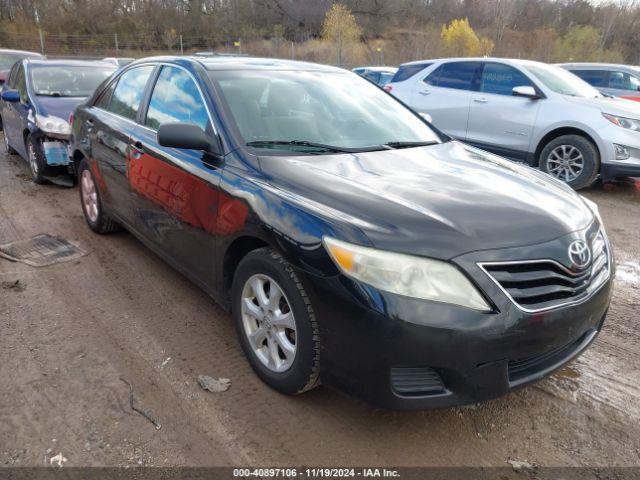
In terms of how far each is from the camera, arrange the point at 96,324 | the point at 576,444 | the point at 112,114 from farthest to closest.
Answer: the point at 112,114 < the point at 96,324 < the point at 576,444

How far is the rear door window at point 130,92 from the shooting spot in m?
3.88

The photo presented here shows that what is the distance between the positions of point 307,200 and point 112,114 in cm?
280

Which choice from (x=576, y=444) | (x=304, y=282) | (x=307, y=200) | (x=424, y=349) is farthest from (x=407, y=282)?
(x=576, y=444)

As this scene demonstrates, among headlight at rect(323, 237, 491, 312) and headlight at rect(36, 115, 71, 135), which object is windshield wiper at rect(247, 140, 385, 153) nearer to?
headlight at rect(323, 237, 491, 312)

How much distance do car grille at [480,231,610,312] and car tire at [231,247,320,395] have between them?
0.80m

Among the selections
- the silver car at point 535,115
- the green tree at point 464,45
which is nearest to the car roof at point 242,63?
the silver car at point 535,115

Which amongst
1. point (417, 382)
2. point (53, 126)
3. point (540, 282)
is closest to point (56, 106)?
point (53, 126)

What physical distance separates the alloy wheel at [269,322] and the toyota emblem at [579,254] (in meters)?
1.27

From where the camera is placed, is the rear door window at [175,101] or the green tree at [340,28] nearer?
the rear door window at [175,101]

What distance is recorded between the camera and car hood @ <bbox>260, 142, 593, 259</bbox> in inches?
79.4

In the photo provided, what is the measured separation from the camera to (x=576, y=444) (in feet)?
7.38

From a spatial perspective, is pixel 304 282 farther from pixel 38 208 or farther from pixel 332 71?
pixel 38 208

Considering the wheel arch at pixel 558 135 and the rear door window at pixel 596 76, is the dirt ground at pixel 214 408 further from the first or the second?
the rear door window at pixel 596 76

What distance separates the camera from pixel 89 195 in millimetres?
4828
